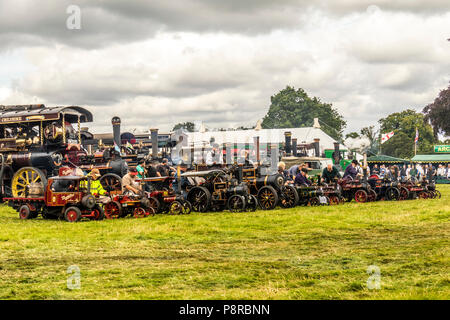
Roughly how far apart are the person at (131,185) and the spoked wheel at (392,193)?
810cm

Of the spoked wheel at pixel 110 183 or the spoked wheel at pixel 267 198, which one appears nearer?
the spoked wheel at pixel 267 198

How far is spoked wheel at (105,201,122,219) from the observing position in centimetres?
1201

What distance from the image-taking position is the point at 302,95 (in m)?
75.5

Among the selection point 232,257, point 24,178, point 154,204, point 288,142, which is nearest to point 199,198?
point 154,204

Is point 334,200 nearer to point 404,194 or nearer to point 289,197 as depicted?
point 289,197

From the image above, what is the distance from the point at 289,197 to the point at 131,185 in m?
4.35

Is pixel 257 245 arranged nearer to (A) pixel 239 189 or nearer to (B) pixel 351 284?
(B) pixel 351 284

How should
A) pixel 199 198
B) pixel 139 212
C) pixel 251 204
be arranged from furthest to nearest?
pixel 251 204
pixel 199 198
pixel 139 212

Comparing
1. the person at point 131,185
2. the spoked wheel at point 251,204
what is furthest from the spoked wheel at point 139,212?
the spoked wheel at point 251,204

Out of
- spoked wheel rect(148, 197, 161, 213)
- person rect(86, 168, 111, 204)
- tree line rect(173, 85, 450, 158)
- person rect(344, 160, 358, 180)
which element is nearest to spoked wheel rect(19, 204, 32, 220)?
person rect(86, 168, 111, 204)

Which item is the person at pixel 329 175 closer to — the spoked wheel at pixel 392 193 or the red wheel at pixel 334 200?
the red wheel at pixel 334 200

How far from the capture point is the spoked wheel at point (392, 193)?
1655 centimetres

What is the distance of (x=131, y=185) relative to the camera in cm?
1280
